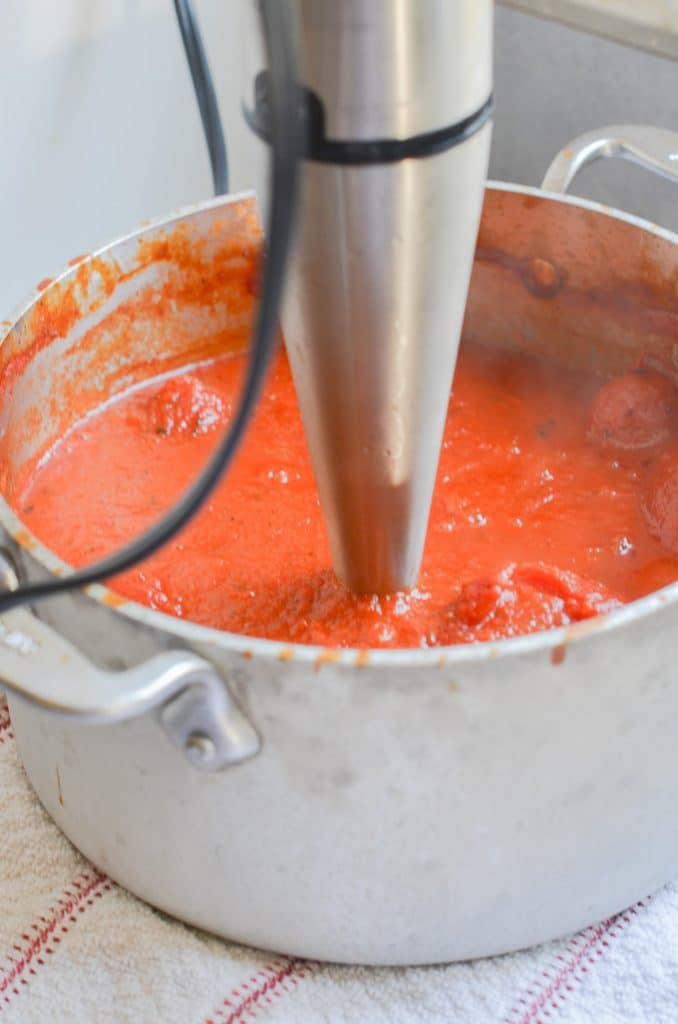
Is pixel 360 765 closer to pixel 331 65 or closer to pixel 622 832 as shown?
pixel 622 832

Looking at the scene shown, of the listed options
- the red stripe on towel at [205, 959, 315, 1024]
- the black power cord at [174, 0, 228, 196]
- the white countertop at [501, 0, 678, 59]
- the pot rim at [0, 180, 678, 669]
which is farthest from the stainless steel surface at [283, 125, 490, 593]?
the white countertop at [501, 0, 678, 59]

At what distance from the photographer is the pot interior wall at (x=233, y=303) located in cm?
86

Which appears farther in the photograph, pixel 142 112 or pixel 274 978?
pixel 142 112

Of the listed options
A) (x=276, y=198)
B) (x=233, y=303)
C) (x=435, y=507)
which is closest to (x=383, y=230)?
(x=276, y=198)

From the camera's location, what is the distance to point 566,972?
661 mm

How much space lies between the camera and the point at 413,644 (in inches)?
27.8

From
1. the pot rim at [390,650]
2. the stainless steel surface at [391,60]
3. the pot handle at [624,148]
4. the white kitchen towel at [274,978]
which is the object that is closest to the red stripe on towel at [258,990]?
the white kitchen towel at [274,978]

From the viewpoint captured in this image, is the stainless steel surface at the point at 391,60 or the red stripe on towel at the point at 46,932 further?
the red stripe on towel at the point at 46,932

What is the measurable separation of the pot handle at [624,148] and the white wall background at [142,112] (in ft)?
0.78

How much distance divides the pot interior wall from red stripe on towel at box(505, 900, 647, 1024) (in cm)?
42

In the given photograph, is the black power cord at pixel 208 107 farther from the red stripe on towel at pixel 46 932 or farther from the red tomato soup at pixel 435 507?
the red stripe on towel at pixel 46 932

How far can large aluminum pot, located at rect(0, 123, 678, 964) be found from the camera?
0.52m

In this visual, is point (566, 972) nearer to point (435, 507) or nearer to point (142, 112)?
point (435, 507)

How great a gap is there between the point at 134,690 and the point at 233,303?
0.55m
